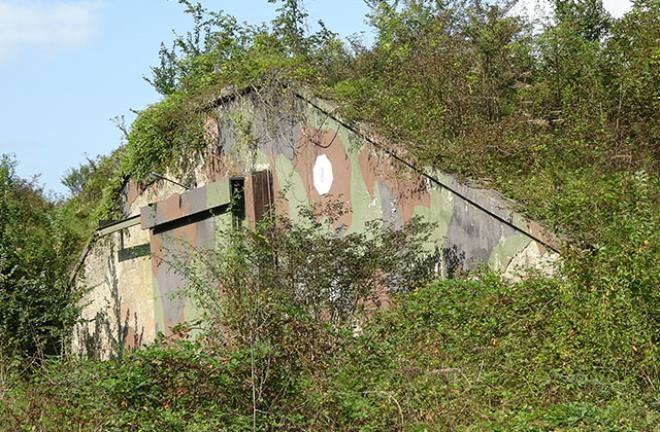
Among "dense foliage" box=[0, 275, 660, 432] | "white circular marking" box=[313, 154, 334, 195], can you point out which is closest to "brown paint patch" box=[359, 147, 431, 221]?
"white circular marking" box=[313, 154, 334, 195]

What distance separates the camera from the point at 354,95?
13953mm

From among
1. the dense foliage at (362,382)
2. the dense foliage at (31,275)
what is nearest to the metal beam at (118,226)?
the dense foliage at (31,275)

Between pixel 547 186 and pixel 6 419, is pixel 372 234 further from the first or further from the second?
pixel 6 419

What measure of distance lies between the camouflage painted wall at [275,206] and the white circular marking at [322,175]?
0.05ft

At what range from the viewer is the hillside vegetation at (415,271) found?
8.12 metres

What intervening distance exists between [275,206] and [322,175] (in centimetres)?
82

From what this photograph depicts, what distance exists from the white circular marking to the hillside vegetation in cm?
79

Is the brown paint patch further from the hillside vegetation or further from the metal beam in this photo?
the metal beam

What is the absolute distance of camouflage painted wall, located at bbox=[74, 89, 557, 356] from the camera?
11539 millimetres

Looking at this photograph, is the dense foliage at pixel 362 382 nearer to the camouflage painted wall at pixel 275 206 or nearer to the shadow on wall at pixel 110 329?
the camouflage painted wall at pixel 275 206

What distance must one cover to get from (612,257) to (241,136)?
6.95m

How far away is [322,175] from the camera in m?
13.6

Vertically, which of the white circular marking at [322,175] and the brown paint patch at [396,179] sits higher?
the white circular marking at [322,175]

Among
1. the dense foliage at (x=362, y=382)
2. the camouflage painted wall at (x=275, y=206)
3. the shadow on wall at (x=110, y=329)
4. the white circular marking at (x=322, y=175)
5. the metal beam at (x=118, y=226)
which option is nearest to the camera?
the dense foliage at (x=362, y=382)
